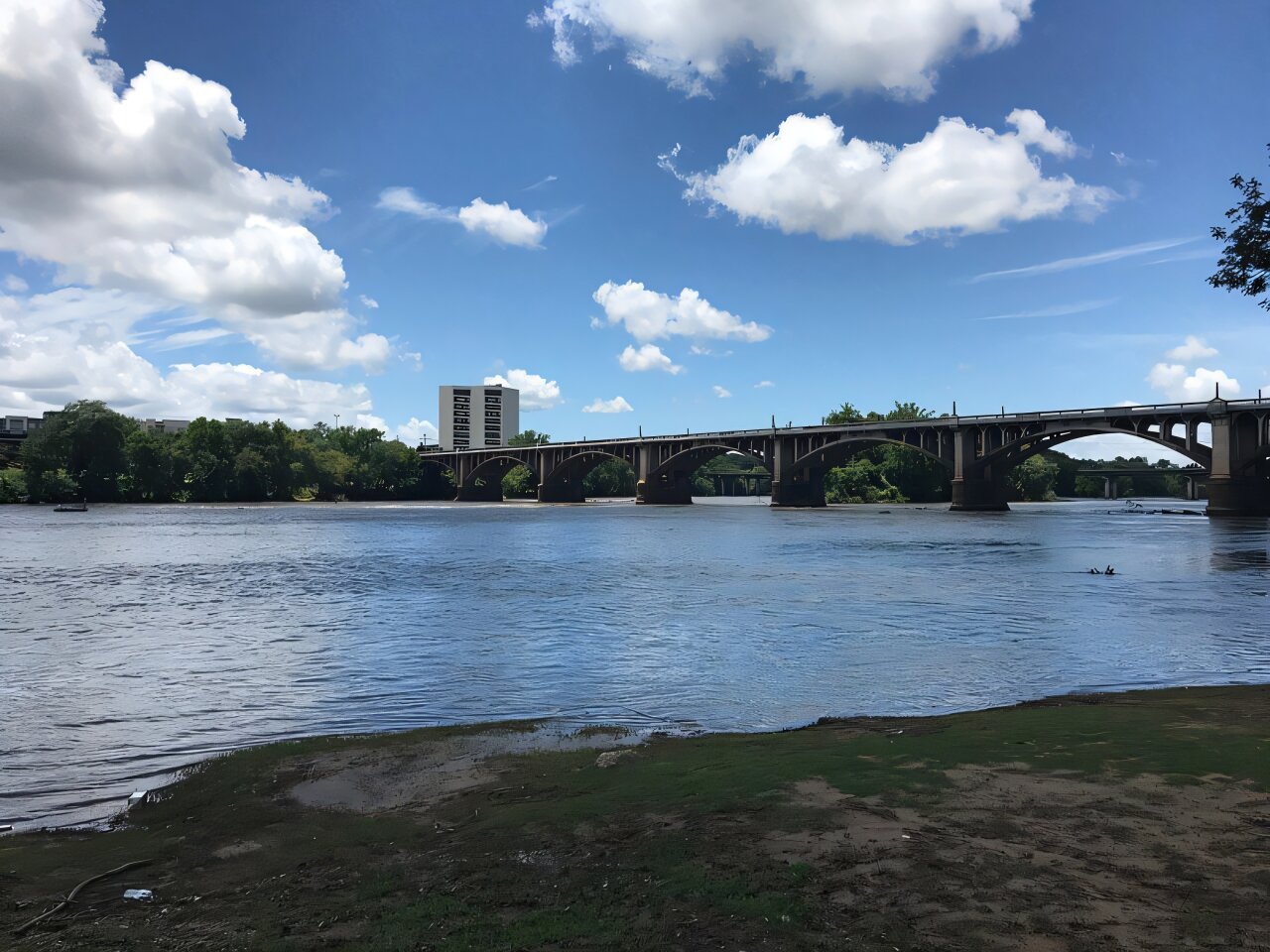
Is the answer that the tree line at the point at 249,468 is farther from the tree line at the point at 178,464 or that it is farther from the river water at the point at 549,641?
the river water at the point at 549,641

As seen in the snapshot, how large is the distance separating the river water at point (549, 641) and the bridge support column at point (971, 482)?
55.0m

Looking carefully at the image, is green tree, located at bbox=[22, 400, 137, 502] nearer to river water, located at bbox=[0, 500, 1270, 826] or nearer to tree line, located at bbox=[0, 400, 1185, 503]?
tree line, located at bbox=[0, 400, 1185, 503]

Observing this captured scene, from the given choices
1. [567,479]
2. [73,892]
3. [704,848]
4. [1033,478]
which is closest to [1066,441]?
[1033,478]

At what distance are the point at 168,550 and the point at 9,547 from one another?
9.90 metres

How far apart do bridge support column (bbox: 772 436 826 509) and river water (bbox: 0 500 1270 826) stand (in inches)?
3051

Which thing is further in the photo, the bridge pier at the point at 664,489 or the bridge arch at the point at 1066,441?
the bridge pier at the point at 664,489

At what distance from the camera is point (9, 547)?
51375 mm

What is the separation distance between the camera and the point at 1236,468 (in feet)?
271

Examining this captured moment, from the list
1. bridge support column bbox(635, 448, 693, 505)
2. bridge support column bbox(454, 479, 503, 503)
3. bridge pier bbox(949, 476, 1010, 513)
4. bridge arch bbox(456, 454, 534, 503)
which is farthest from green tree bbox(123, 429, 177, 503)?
bridge pier bbox(949, 476, 1010, 513)

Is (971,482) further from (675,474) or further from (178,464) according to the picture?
(178,464)

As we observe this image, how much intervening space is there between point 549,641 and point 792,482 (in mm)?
112258

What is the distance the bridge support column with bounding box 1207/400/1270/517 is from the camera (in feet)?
267

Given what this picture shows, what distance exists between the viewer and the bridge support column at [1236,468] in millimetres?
81375

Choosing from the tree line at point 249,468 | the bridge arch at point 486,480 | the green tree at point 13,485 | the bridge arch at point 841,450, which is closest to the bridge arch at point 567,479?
the bridge arch at point 486,480
